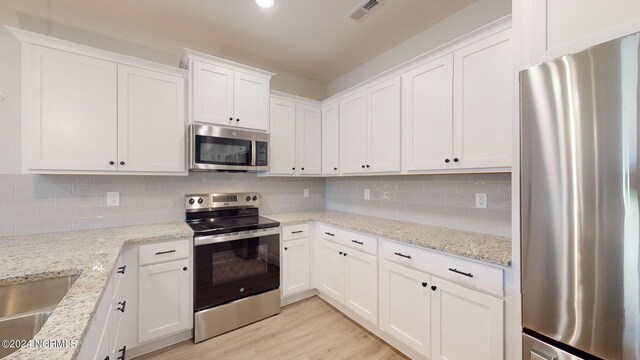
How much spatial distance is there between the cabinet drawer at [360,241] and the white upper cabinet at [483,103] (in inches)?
34.9

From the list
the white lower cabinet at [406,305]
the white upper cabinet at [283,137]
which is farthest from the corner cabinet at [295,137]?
the white lower cabinet at [406,305]

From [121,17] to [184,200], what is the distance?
1.70 metres

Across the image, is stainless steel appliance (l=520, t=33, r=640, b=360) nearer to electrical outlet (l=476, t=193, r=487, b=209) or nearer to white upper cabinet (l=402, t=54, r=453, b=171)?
white upper cabinet (l=402, t=54, r=453, b=171)

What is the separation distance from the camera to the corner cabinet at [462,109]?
1.53 meters

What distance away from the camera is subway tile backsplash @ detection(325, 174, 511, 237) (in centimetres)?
186

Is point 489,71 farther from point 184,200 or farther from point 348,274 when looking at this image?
point 184,200

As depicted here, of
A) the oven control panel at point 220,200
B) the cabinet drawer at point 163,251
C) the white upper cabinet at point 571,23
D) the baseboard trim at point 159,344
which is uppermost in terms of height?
the white upper cabinet at point 571,23

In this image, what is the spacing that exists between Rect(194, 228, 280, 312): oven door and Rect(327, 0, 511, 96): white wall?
7.20 ft

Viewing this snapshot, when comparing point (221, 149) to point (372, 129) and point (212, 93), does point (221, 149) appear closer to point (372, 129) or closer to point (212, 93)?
point (212, 93)

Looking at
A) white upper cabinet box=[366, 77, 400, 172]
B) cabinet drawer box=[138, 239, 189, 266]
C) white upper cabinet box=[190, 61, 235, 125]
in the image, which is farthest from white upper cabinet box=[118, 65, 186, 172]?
white upper cabinet box=[366, 77, 400, 172]

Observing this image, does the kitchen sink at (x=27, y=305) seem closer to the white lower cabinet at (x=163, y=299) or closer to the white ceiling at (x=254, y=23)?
the white lower cabinet at (x=163, y=299)

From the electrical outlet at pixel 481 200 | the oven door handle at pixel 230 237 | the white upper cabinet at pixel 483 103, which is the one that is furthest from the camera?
the oven door handle at pixel 230 237

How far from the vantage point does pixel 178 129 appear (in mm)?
2240

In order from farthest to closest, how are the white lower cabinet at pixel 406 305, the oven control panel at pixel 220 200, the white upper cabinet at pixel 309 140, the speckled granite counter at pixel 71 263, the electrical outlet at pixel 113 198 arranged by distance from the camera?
the white upper cabinet at pixel 309 140 → the oven control panel at pixel 220 200 → the electrical outlet at pixel 113 198 → the white lower cabinet at pixel 406 305 → the speckled granite counter at pixel 71 263
